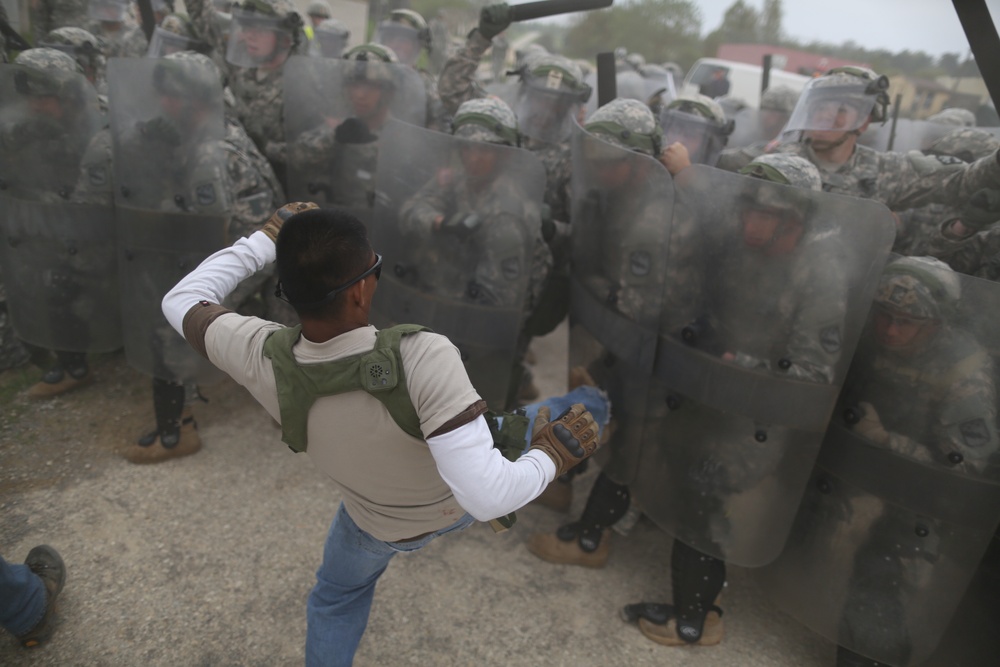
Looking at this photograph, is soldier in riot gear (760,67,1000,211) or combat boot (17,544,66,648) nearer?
combat boot (17,544,66,648)

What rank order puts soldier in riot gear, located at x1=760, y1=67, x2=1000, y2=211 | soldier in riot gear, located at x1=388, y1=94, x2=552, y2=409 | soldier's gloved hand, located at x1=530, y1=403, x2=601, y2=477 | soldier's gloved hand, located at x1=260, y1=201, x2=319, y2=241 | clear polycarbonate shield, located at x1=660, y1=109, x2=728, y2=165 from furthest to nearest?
clear polycarbonate shield, located at x1=660, y1=109, x2=728, y2=165 → soldier in riot gear, located at x1=760, y1=67, x2=1000, y2=211 → soldier in riot gear, located at x1=388, y1=94, x2=552, y2=409 → soldier's gloved hand, located at x1=260, y1=201, x2=319, y2=241 → soldier's gloved hand, located at x1=530, y1=403, x2=601, y2=477

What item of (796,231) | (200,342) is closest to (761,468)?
(796,231)

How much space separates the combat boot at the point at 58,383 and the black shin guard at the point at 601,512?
9.28 feet

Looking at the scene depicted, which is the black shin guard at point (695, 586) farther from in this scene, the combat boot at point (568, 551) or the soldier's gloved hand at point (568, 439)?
the soldier's gloved hand at point (568, 439)

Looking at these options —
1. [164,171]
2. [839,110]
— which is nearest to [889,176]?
[839,110]

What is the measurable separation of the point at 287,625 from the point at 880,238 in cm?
236

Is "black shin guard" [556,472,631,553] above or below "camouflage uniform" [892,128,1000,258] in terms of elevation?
below

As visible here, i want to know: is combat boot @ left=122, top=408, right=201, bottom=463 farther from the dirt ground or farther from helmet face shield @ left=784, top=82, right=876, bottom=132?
helmet face shield @ left=784, top=82, right=876, bottom=132

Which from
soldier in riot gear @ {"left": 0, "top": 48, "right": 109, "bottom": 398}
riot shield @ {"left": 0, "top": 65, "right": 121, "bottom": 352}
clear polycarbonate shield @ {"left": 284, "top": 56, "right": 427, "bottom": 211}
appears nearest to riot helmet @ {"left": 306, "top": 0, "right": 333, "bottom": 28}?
clear polycarbonate shield @ {"left": 284, "top": 56, "right": 427, "bottom": 211}

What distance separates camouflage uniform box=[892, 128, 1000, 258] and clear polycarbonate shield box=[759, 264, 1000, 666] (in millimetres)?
1207

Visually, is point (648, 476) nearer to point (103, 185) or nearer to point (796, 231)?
point (796, 231)

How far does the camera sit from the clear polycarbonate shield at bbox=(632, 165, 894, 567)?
1880 millimetres

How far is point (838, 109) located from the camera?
137 inches

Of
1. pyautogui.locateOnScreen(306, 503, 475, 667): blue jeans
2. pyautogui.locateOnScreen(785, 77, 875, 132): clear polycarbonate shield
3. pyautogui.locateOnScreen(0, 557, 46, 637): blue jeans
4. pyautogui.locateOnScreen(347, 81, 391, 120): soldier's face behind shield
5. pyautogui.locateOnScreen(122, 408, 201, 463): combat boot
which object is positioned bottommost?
pyautogui.locateOnScreen(122, 408, 201, 463): combat boot
